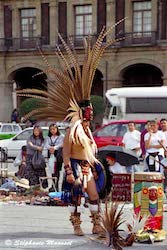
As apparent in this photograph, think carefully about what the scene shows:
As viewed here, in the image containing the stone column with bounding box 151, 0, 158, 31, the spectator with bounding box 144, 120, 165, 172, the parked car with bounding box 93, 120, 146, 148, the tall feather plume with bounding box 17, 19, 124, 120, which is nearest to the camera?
the tall feather plume with bounding box 17, 19, 124, 120

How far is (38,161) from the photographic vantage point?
12117mm

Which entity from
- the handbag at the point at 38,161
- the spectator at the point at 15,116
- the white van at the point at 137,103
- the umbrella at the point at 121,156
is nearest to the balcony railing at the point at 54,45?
the spectator at the point at 15,116

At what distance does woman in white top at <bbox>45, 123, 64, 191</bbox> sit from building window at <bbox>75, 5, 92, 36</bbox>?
99.4 feet

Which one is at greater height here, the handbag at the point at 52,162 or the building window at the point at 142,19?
the building window at the point at 142,19

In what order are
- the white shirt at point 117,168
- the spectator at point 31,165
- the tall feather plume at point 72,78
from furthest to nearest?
the spectator at point 31,165 < the white shirt at point 117,168 < the tall feather plume at point 72,78

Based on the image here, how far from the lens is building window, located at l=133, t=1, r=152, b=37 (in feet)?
132

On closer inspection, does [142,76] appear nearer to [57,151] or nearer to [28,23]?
[28,23]

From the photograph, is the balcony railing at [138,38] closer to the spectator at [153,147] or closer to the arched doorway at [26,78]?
the arched doorway at [26,78]

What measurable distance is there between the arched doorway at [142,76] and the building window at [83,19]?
4.38 metres

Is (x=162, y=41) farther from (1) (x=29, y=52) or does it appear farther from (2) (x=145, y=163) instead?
(2) (x=145, y=163)

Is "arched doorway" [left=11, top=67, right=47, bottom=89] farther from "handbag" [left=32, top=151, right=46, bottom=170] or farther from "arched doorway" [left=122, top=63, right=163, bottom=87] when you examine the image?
"handbag" [left=32, top=151, right=46, bottom=170]

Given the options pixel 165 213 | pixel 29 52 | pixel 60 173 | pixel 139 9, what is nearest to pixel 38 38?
pixel 29 52

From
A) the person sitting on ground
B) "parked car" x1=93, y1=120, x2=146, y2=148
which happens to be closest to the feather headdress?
the person sitting on ground

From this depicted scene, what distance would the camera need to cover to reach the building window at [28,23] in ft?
142
